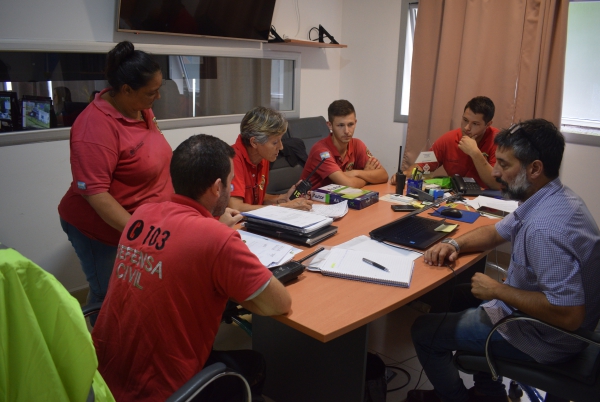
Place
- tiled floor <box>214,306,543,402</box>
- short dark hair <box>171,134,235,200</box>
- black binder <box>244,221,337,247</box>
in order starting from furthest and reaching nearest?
tiled floor <box>214,306,543,402</box> → black binder <box>244,221,337,247</box> → short dark hair <box>171,134,235,200</box>

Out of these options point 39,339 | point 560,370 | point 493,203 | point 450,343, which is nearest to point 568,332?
point 560,370

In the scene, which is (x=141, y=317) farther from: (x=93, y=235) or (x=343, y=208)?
(x=343, y=208)

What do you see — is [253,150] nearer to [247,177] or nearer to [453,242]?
[247,177]

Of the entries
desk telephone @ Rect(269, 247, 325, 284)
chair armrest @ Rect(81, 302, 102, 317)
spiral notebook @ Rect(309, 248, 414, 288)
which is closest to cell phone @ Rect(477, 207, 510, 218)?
spiral notebook @ Rect(309, 248, 414, 288)

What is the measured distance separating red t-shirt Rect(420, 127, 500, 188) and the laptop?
46.0 inches

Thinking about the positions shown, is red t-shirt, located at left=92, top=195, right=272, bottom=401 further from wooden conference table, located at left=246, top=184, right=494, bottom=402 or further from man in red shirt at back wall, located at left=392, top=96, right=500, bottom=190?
man in red shirt at back wall, located at left=392, top=96, right=500, bottom=190

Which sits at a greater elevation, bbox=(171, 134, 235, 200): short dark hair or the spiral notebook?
bbox=(171, 134, 235, 200): short dark hair

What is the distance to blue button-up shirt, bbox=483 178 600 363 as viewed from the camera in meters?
1.50

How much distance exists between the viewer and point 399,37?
4.43 m

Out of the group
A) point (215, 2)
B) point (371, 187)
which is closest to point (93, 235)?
point (371, 187)

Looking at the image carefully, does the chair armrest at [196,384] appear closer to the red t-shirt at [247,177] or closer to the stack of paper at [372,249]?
the stack of paper at [372,249]

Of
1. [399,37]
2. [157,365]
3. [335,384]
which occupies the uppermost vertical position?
[399,37]

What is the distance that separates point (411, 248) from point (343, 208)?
1.88ft

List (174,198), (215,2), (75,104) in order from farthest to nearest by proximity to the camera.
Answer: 1. (215,2)
2. (75,104)
3. (174,198)
